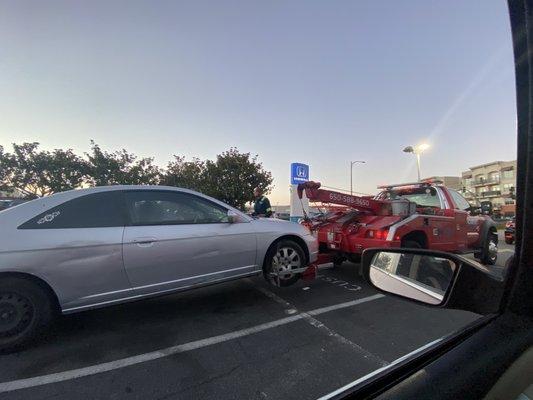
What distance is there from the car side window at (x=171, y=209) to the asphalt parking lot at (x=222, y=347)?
1240 mm

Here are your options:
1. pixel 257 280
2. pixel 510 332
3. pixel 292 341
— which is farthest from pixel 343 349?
pixel 257 280

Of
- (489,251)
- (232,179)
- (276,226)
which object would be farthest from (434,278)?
(232,179)

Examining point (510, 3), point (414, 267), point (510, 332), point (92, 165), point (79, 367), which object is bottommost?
point (79, 367)

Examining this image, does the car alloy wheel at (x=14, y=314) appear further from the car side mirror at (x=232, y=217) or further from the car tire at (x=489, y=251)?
the car tire at (x=489, y=251)

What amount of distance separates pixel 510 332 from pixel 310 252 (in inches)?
166

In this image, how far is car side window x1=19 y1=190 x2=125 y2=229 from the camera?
353 centimetres

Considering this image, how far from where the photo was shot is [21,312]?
329cm

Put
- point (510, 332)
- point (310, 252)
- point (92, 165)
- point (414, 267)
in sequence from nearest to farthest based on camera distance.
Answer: point (510, 332) < point (414, 267) < point (310, 252) < point (92, 165)

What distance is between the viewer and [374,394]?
3.30 feet

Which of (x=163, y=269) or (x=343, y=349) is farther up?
(x=163, y=269)

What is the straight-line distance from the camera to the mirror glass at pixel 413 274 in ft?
4.27

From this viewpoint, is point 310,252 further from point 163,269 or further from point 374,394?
point 374,394

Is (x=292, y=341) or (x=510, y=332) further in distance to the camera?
(x=292, y=341)

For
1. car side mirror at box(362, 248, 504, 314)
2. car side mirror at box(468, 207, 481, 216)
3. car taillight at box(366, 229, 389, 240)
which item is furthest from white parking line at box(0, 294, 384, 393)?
car side mirror at box(468, 207, 481, 216)
